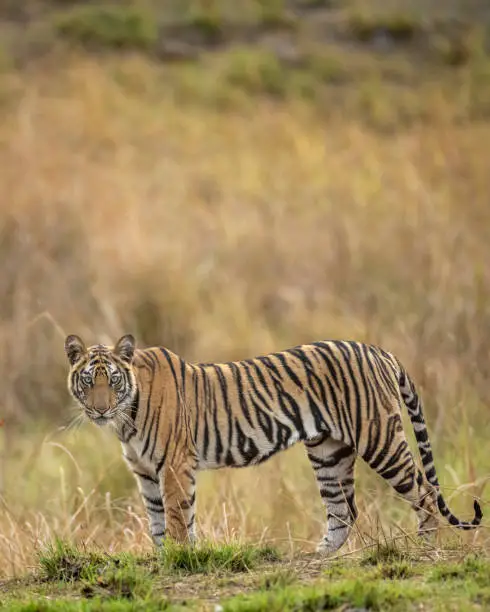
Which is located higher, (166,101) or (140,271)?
(166,101)

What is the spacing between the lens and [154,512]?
5988 mm

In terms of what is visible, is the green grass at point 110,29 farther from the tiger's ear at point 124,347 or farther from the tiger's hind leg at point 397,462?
the tiger's hind leg at point 397,462

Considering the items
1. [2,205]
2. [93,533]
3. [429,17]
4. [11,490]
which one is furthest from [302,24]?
[93,533]

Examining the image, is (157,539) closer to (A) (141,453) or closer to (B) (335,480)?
(A) (141,453)

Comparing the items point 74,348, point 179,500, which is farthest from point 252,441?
point 74,348

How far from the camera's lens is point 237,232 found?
44.4ft

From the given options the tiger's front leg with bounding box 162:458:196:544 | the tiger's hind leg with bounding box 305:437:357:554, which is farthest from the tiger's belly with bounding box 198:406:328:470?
the tiger's hind leg with bounding box 305:437:357:554

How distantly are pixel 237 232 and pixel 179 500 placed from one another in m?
8.08

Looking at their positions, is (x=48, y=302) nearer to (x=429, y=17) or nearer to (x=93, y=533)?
(x=93, y=533)

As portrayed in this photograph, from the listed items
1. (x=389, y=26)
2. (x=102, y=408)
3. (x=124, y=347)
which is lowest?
(x=102, y=408)

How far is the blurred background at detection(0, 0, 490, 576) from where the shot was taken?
26.2 feet

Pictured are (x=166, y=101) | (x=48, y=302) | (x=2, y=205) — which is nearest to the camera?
(x=48, y=302)

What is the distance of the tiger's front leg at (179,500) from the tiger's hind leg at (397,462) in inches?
35.2

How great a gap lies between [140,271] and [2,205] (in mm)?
1866
